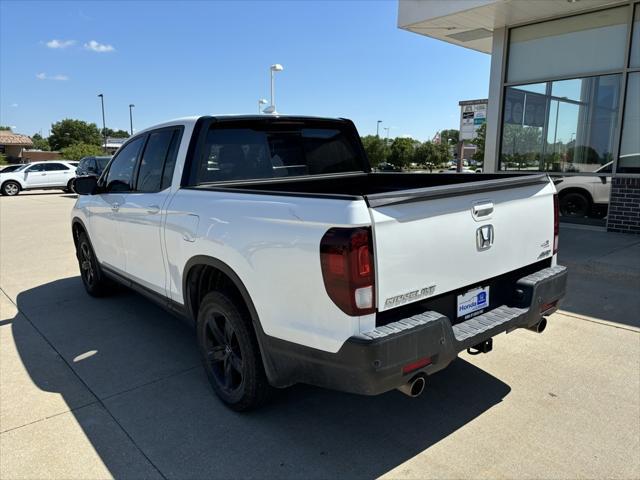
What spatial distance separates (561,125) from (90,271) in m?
9.39

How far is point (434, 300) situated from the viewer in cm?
264

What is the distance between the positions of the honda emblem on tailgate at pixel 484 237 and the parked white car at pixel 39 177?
79.4 feet

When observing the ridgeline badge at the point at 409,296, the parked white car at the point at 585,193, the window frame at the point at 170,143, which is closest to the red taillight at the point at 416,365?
the ridgeline badge at the point at 409,296

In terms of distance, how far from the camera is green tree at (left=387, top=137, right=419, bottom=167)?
5894 centimetres

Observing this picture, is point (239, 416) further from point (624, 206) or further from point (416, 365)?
point (624, 206)

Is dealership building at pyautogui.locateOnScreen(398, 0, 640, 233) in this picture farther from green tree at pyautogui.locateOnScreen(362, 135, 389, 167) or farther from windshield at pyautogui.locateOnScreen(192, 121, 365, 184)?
green tree at pyautogui.locateOnScreen(362, 135, 389, 167)

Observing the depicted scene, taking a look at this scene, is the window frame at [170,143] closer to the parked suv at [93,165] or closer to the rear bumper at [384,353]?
the rear bumper at [384,353]

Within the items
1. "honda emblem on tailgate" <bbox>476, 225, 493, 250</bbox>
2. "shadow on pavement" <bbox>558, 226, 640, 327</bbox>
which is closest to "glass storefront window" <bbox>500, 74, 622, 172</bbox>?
"shadow on pavement" <bbox>558, 226, 640, 327</bbox>

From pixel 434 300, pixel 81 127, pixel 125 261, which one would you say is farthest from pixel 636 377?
pixel 81 127

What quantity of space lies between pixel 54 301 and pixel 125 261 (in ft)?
6.08

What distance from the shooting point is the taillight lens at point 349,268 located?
222cm

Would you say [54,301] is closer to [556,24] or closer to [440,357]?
[440,357]

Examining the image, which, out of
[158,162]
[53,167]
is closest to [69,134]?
[53,167]

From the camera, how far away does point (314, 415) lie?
3158mm
